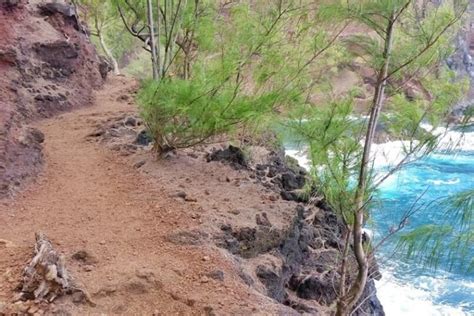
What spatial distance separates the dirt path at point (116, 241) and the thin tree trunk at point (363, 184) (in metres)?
1.33

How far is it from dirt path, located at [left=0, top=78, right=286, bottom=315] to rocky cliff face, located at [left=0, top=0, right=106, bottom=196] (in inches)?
13.4

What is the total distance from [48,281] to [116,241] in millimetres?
993

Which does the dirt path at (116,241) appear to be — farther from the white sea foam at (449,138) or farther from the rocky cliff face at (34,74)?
the white sea foam at (449,138)

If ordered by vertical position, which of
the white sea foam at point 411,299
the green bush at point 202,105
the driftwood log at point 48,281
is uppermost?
the green bush at point 202,105

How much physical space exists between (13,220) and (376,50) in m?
3.61

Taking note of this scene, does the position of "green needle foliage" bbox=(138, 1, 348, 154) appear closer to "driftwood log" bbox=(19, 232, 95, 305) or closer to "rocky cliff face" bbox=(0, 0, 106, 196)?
"rocky cliff face" bbox=(0, 0, 106, 196)

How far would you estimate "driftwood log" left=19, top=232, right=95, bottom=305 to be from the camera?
3.29m

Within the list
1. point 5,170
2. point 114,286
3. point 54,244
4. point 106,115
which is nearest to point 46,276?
point 114,286

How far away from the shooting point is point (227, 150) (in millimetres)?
6777

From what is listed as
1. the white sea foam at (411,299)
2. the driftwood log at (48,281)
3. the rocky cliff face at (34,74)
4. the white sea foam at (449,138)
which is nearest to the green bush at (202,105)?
the rocky cliff face at (34,74)

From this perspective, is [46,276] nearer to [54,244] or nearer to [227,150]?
[54,244]


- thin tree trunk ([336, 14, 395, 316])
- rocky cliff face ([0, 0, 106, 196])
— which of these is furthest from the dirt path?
thin tree trunk ([336, 14, 395, 316])

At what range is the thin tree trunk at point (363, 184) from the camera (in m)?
4.64

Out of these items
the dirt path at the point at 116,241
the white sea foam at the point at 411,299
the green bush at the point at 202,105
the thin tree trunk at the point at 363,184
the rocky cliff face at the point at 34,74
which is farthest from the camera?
the white sea foam at the point at 411,299
